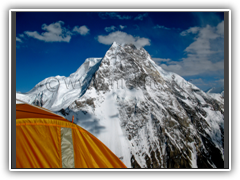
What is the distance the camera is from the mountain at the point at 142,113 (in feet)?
194

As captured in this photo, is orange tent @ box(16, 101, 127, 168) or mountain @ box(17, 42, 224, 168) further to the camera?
mountain @ box(17, 42, 224, 168)

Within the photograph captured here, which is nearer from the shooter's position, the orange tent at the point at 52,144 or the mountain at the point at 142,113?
the orange tent at the point at 52,144

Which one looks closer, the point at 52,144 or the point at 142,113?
the point at 52,144

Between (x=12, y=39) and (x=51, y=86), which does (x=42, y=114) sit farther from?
(x=51, y=86)

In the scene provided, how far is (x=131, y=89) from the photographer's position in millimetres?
76125

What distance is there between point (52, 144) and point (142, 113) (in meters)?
64.9

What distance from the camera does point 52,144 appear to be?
568 centimetres

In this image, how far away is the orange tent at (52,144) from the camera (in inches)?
207

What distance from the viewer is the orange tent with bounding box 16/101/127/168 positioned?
207 inches

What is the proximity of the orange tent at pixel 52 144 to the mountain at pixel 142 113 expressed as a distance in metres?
50.7

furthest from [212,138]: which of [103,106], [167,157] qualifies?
[103,106]

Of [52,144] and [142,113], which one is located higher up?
[52,144]

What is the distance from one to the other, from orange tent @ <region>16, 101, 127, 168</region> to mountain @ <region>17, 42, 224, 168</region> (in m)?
50.7

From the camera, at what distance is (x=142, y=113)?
224ft
